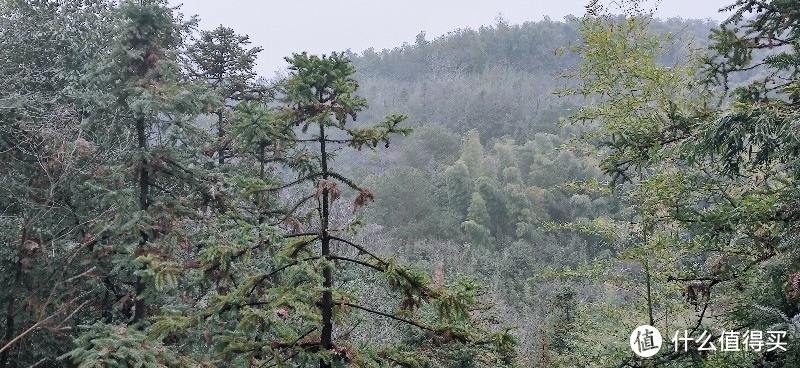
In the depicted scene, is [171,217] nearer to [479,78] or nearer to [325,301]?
[325,301]

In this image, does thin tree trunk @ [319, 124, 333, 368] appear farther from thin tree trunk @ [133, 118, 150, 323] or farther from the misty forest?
thin tree trunk @ [133, 118, 150, 323]

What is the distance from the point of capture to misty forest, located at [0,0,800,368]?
3.44 meters

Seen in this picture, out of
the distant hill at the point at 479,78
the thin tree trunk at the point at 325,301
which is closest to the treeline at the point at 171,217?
the thin tree trunk at the point at 325,301

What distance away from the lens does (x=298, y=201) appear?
4.48 metres

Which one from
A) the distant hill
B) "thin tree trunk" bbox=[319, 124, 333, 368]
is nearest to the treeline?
"thin tree trunk" bbox=[319, 124, 333, 368]

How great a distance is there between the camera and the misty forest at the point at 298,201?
3.44 m

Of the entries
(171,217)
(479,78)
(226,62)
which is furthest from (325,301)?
(479,78)

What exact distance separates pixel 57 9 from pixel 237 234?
6140 millimetres

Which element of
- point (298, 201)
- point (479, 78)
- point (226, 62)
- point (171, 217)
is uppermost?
point (479, 78)

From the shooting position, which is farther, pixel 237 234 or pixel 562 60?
pixel 562 60

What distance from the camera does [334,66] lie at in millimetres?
3500

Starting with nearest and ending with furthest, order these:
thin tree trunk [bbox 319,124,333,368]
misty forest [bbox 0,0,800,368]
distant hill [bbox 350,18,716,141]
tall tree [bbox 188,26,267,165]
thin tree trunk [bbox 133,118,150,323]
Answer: misty forest [bbox 0,0,800,368], thin tree trunk [bbox 319,124,333,368], thin tree trunk [bbox 133,118,150,323], tall tree [bbox 188,26,267,165], distant hill [bbox 350,18,716,141]

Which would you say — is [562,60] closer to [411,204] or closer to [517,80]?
[517,80]

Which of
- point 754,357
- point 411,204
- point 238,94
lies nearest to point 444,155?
point 411,204
